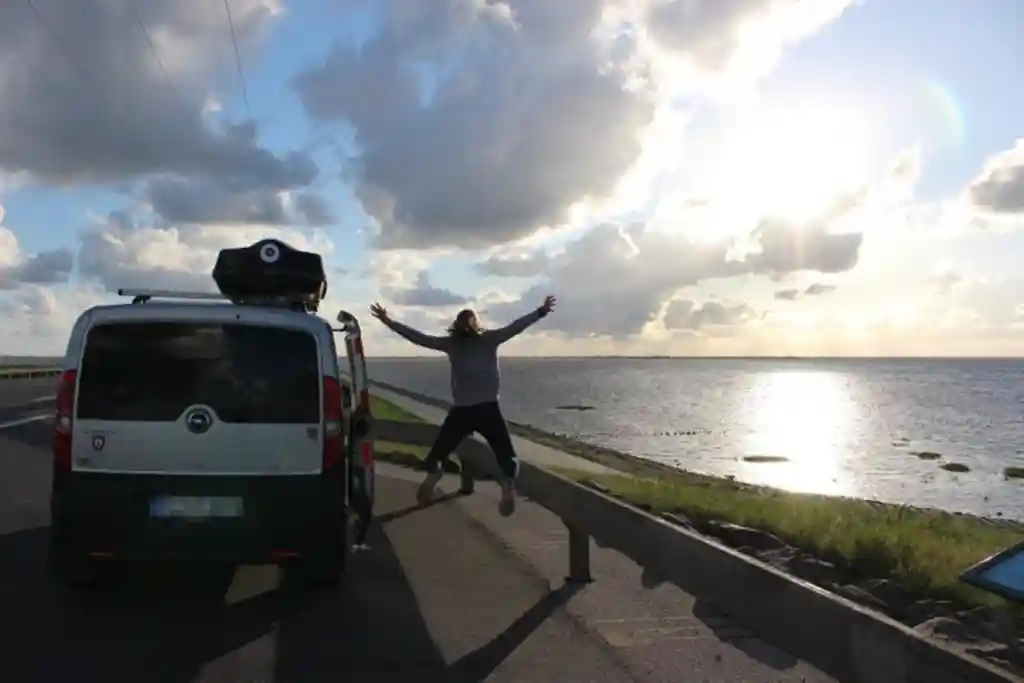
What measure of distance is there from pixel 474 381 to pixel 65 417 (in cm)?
367

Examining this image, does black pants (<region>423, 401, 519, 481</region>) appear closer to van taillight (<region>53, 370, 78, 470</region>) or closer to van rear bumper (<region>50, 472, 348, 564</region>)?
van rear bumper (<region>50, 472, 348, 564</region>)

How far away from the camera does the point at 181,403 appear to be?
7324mm

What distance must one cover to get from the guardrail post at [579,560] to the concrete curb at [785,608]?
0.89 ft

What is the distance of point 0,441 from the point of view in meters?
22.2

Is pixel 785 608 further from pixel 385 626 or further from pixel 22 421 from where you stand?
pixel 22 421

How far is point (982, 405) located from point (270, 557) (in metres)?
97.0

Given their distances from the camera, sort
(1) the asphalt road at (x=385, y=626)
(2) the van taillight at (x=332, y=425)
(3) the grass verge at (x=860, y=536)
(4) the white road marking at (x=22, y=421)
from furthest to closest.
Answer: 1. (4) the white road marking at (x=22, y=421)
2. (3) the grass verge at (x=860, y=536)
3. (2) the van taillight at (x=332, y=425)
4. (1) the asphalt road at (x=385, y=626)

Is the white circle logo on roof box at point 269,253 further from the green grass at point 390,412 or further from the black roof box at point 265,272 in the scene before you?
the green grass at point 390,412

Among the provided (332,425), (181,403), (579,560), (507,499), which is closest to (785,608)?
(332,425)

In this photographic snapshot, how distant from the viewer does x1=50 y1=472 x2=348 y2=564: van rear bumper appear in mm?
7301

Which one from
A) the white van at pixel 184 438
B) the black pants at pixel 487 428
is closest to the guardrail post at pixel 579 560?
the black pants at pixel 487 428

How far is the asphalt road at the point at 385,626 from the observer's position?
6.18 m

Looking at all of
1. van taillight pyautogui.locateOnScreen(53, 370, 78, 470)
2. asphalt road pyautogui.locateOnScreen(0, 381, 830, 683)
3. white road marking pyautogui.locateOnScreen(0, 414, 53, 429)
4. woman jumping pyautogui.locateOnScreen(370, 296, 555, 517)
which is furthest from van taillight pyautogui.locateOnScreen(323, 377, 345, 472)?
white road marking pyautogui.locateOnScreen(0, 414, 53, 429)

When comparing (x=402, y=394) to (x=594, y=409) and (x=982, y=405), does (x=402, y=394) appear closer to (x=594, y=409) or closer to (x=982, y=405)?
(x=594, y=409)
